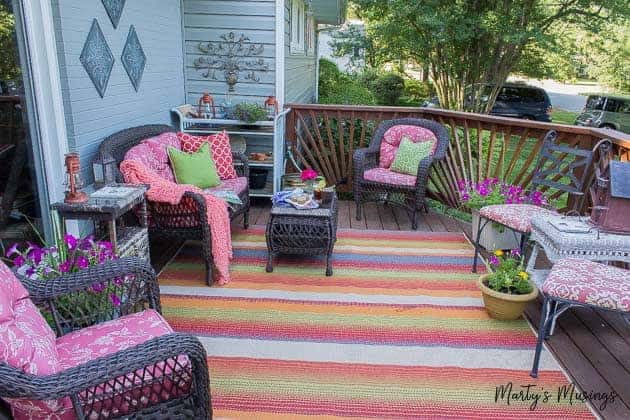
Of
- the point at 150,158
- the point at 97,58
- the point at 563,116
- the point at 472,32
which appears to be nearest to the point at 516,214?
the point at 150,158

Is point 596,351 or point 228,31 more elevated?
point 228,31

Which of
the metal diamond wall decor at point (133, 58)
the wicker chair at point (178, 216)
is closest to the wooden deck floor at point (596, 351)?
the wicker chair at point (178, 216)

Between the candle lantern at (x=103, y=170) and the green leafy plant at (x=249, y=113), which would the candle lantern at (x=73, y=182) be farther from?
the green leafy plant at (x=249, y=113)

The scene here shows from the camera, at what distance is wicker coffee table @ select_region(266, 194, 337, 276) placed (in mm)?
3295

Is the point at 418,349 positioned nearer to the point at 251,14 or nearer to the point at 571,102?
the point at 251,14

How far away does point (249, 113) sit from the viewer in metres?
4.52

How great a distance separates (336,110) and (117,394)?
415 cm

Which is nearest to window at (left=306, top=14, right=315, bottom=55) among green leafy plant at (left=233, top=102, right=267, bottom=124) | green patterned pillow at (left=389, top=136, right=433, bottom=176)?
green leafy plant at (left=233, top=102, right=267, bottom=124)

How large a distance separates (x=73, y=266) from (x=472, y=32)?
871 cm

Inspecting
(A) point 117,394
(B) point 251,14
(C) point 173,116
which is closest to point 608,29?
(B) point 251,14

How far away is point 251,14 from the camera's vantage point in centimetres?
470

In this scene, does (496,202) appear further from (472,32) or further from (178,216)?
(472,32)

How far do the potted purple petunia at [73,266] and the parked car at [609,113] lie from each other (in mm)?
11633

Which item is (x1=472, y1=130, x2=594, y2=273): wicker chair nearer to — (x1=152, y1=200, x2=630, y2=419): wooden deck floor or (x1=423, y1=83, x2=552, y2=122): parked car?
(x1=152, y1=200, x2=630, y2=419): wooden deck floor
